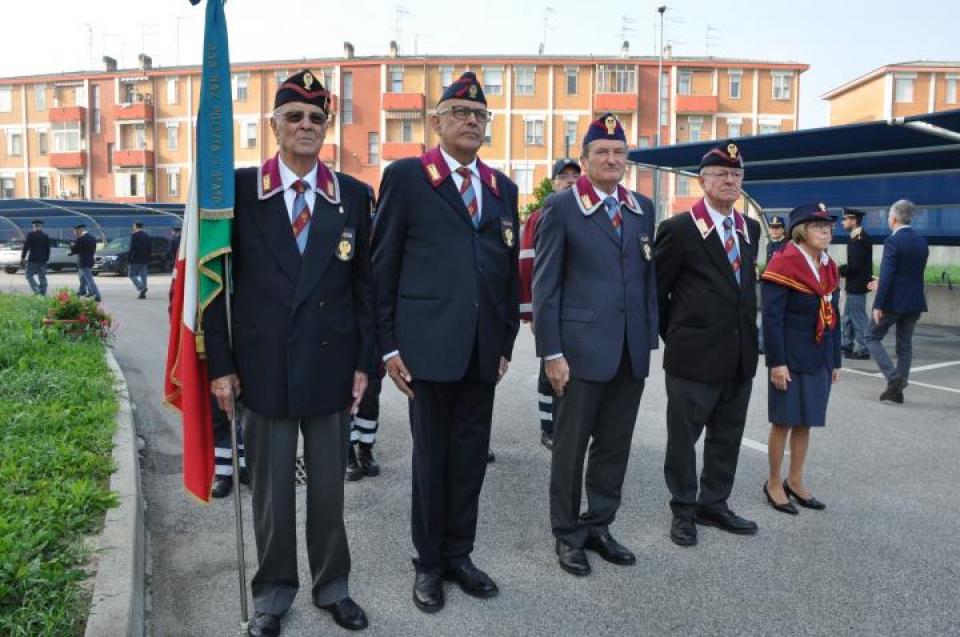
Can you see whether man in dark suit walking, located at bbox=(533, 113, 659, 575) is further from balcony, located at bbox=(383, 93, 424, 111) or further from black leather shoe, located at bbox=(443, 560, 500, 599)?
balcony, located at bbox=(383, 93, 424, 111)

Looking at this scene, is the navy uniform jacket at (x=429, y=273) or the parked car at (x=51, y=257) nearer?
the navy uniform jacket at (x=429, y=273)

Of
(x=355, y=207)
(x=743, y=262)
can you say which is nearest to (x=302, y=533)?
(x=355, y=207)

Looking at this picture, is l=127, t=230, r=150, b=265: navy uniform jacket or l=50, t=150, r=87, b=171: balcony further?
l=50, t=150, r=87, b=171: balcony

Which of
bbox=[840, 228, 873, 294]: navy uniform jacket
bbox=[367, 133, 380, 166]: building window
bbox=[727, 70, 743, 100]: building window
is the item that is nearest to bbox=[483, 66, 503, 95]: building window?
bbox=[367, 133, 380, 166]: building window

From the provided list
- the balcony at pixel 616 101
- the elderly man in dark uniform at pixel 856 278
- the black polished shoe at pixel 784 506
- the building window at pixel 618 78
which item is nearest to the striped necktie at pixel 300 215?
the black polished shoe at pixel 784 506

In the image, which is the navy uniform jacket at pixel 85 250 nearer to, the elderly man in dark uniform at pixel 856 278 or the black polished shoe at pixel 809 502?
the elderly man in dark uniform at pixel 856 278

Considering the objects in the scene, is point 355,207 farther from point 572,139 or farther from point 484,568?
point 572,139

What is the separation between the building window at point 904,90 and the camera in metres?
56.7

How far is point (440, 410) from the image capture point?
382 cm

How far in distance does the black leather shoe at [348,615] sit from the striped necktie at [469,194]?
177 centimetres

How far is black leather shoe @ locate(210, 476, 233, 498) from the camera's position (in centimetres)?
527

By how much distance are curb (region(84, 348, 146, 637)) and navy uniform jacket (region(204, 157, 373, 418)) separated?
3.07ft

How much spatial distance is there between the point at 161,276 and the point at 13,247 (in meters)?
5.71

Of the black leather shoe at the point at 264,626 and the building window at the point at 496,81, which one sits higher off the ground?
the building window at the point at 496,81
